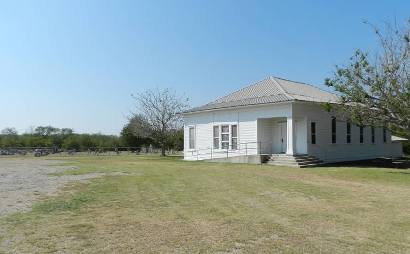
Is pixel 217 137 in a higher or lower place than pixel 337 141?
higher

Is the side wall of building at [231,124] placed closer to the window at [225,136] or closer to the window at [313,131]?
the window at [225,136]

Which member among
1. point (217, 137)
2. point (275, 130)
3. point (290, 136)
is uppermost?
point (275, 130)

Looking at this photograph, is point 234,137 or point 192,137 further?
point 192,137

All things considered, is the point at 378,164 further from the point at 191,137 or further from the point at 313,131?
the point at 191,137

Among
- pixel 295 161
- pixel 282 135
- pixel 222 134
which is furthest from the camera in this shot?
pixel 222 134

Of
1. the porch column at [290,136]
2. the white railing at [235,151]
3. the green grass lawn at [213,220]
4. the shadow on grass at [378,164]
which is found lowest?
the green grass lawn at [213,220]

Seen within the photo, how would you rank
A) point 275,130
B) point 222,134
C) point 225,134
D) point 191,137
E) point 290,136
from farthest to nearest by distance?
1. point 191,137
2. point 222,134
3. point 225,134
4. point 275,130
5. point 290,136

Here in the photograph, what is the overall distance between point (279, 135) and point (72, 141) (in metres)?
36.8

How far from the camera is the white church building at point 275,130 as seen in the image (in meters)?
26.4

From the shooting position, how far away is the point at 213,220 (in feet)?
28.2

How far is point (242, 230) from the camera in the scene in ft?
25.3

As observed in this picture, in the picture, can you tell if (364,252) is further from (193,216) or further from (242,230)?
(193,216)

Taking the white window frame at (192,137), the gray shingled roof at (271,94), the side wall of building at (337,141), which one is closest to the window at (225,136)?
the gray shingled roof at (271,94)

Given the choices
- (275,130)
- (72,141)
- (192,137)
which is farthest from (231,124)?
(72,141)
